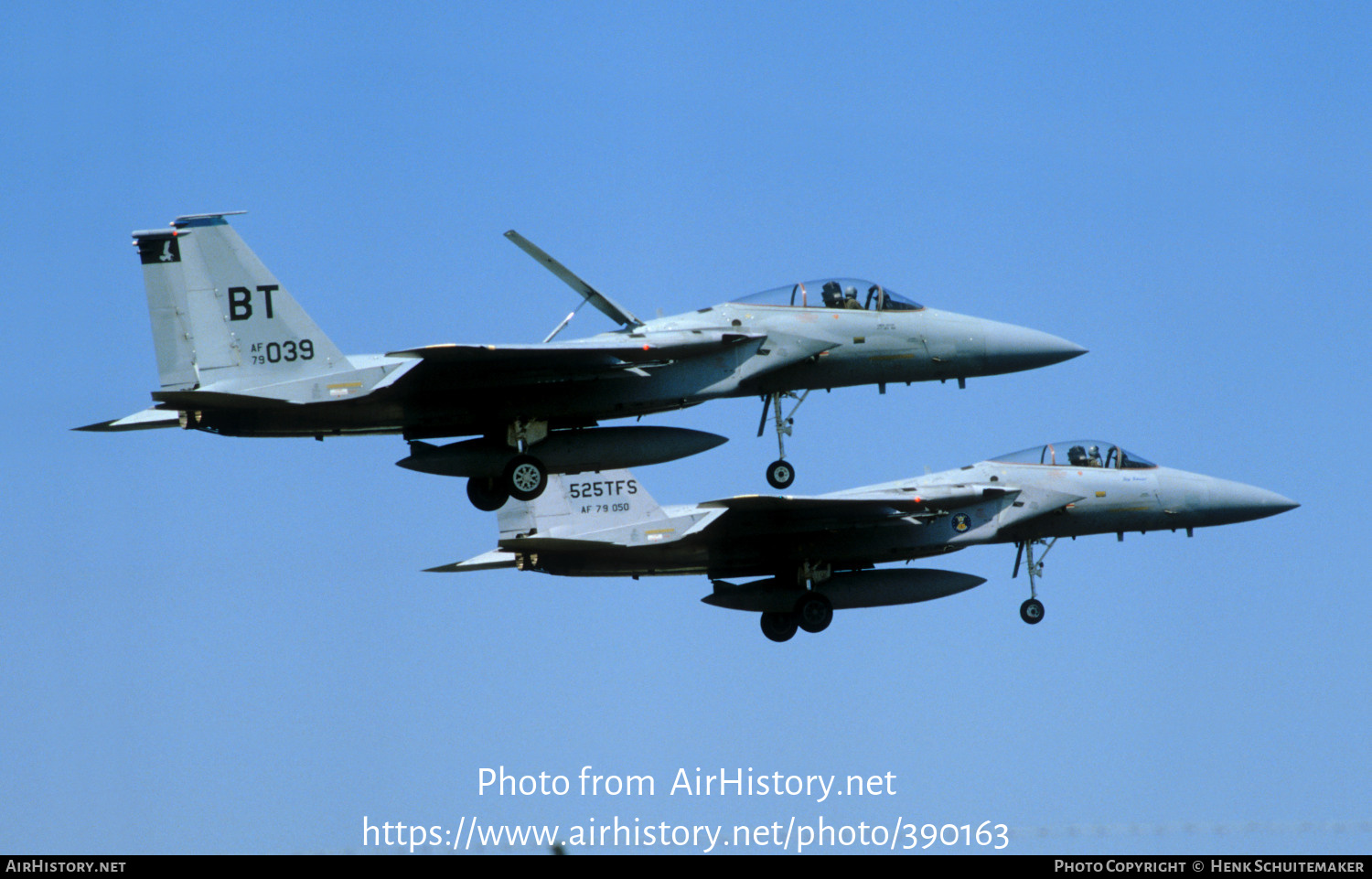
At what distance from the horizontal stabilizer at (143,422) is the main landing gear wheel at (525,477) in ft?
17.4

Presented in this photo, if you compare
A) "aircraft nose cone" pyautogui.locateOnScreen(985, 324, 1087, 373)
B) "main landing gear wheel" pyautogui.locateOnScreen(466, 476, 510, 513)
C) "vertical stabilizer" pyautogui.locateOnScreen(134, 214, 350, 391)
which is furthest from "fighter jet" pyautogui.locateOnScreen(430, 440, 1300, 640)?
"vertical stabilizer" pyautogui.locateOnScreen(134, 214, 350, 391)

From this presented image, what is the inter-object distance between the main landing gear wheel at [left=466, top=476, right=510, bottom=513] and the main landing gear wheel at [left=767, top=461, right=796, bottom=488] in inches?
165

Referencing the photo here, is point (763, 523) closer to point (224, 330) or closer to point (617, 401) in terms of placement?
point (617, 401)

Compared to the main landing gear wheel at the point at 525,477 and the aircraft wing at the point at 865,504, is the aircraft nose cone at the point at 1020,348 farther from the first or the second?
the main landing gear wheel at the point at 525,477

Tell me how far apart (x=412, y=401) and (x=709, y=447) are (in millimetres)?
4728

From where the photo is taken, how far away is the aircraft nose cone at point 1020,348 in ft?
91.1

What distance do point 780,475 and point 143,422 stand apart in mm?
9970

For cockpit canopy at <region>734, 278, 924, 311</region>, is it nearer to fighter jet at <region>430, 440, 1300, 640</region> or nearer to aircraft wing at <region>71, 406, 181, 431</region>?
fighter jet at <region>430, 440, 1300, 640</region>

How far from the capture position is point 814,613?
3050 cm

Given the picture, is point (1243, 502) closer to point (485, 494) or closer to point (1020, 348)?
point (1020, 348)

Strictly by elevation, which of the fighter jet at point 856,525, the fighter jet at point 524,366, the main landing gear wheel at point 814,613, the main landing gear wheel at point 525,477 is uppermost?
the fighter jet at point 524,366

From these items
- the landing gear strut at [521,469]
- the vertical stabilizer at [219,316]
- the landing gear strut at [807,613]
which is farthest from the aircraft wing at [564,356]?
the landing gear strut at [807,613]

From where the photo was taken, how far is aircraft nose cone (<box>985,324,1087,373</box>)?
27.8m
